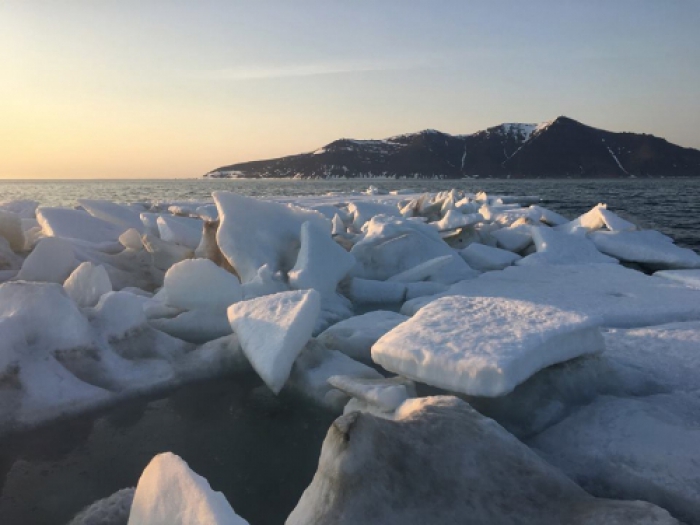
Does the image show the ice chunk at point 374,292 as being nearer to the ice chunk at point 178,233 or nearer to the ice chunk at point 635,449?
the ice chunk at point 178,233

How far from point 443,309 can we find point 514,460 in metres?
1.09

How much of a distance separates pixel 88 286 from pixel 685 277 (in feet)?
18.4

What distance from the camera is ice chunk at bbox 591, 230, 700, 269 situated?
662 cm

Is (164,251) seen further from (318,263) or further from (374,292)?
(374,292)

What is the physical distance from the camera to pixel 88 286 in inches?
142

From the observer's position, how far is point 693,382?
2539 millimetres

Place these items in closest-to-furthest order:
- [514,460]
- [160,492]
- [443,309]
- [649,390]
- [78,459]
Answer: [160,492], [514,460], [78,459], [649,390], [443,309]

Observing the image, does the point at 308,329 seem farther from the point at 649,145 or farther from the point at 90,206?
the point at 649,145

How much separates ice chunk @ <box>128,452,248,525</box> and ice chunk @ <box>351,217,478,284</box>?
4259 mm

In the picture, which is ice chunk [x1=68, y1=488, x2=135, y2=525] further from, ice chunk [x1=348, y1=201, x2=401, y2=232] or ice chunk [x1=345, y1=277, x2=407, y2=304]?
ice chunk [x1=348, y1=201, x2=401, y2=232]

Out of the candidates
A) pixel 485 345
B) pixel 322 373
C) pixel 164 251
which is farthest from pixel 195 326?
pixel 485 345

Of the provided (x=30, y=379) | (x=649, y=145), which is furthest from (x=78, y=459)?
(x=649, y=145)

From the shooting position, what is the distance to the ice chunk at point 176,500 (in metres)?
Answer: 1.28

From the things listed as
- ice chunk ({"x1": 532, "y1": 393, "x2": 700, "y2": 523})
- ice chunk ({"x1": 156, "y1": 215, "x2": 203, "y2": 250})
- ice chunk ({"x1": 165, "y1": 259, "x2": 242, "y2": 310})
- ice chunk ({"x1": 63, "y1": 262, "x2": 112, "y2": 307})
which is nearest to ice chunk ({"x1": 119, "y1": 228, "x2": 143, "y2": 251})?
ice chunk ({"x1": 156, "y1": 215, "x2": 203, "y2": 250})
